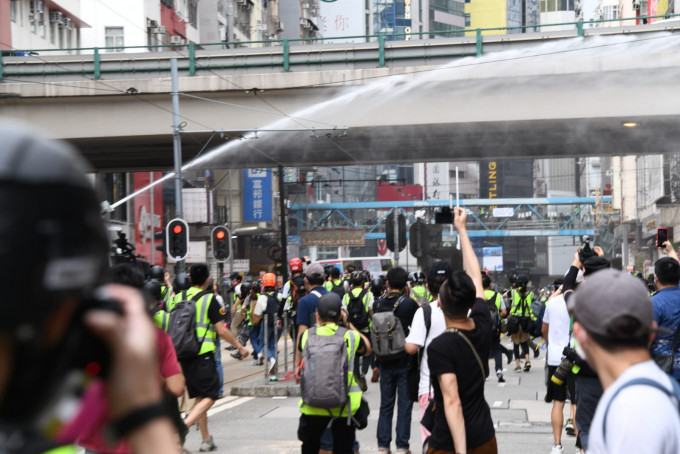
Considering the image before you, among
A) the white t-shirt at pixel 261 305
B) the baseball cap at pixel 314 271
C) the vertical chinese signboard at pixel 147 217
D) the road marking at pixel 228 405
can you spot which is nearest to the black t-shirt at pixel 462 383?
the baseball cap at pixel 314 271

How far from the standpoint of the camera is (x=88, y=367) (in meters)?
1.05

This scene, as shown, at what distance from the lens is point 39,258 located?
3.10ft

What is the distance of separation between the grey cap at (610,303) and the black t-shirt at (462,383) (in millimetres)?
2530

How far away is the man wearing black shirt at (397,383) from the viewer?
9.64 metres

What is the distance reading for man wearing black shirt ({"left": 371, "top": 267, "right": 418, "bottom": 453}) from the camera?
31.6 ft

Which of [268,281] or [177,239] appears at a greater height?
[177,239]

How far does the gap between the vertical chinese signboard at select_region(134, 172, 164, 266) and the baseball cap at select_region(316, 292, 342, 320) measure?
120 ft

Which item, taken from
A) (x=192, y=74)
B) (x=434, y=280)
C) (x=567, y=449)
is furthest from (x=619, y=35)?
(x=434, y=280)

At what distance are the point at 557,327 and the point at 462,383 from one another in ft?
13.3

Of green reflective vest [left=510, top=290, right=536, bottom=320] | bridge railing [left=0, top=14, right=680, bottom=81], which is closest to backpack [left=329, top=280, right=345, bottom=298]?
green reflective vest [left=510, top=290, right=536, bottom=320]

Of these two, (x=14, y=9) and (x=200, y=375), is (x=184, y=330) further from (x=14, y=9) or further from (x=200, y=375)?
(x=14, y=9)

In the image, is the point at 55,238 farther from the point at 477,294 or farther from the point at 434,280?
the point at 434,280

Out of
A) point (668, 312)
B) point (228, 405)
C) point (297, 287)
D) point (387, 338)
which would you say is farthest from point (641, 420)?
→ point (297, 287)

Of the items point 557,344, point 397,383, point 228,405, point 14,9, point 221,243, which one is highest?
point 14,9
